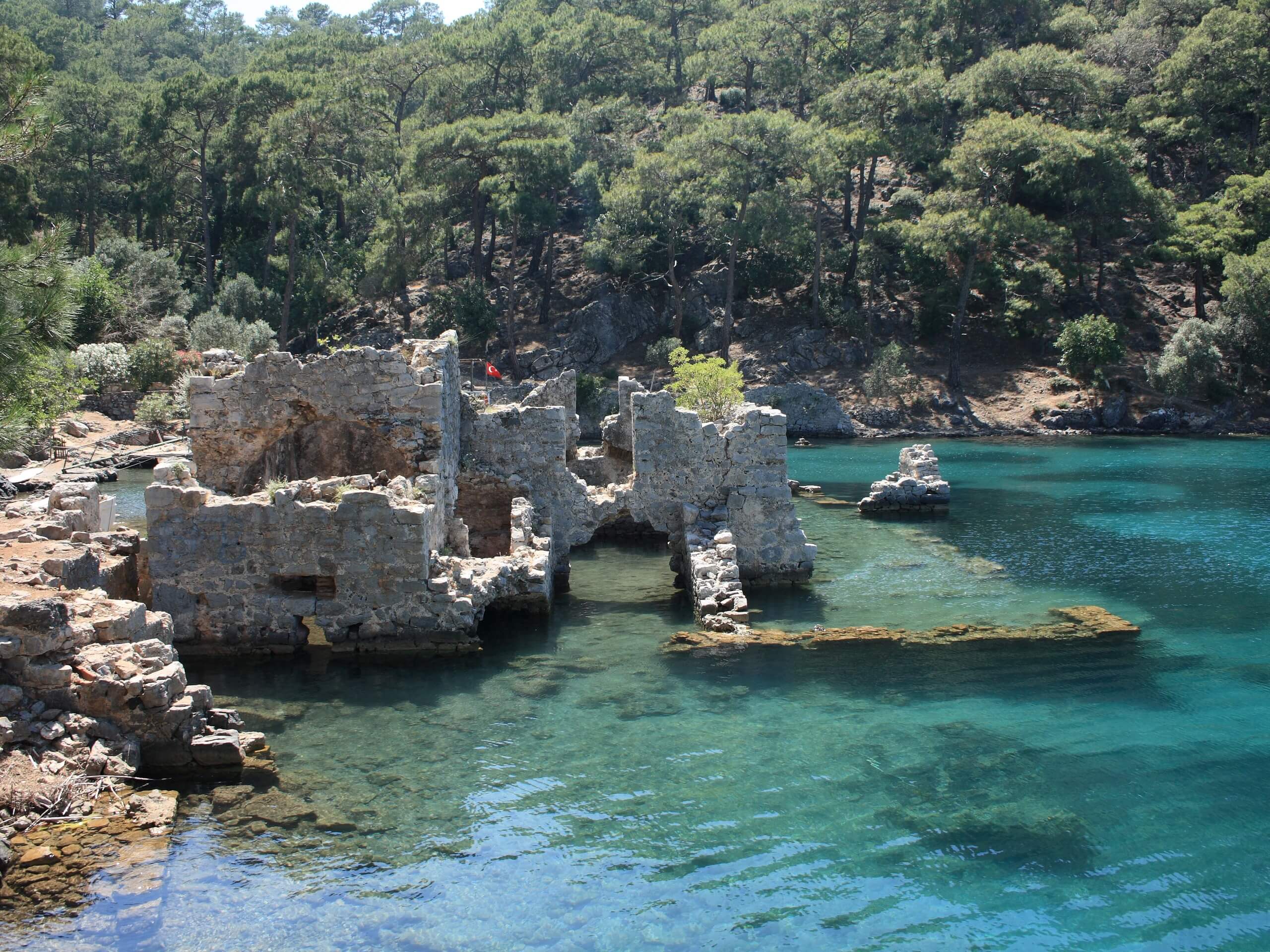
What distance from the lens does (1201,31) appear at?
5684 cm

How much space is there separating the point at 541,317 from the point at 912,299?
60.5ft

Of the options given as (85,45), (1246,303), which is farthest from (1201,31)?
(85,45)

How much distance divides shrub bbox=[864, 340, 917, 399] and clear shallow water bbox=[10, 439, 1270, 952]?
30361 mm

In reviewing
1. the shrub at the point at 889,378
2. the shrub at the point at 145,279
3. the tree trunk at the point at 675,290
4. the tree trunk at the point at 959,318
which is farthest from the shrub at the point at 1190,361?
the shrub at the point at 145,279

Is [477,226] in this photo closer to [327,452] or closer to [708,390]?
[708,390]

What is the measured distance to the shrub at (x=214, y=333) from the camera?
45969mm

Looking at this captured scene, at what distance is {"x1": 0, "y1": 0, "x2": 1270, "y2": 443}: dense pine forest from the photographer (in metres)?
49.9

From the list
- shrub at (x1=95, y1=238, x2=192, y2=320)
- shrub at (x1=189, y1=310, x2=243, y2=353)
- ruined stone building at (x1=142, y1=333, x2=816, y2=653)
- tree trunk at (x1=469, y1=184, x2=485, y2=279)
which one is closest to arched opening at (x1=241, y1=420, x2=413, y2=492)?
ruined stone building at (x1=142, y1=333, x2=816, y2=653)

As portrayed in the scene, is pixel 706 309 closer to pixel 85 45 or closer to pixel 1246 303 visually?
pixel 1246 303

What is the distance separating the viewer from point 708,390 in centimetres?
2992

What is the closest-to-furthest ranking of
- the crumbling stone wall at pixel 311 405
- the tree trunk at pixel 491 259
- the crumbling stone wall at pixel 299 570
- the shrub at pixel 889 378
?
the crumbling stone wall at pixel 299 570
the crumbling stone wall at pixel 311 405
the shrub at pixel 889 378
the tree trunk at pixel 491 259

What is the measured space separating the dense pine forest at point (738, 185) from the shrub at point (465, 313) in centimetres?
22

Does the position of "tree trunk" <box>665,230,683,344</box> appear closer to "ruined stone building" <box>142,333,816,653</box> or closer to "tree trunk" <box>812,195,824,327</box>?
"tree trunk" <box>812,195,824,327</box>

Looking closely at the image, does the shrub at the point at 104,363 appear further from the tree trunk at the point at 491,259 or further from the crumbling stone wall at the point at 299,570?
the crumbling stone wall at the point at 299,570
